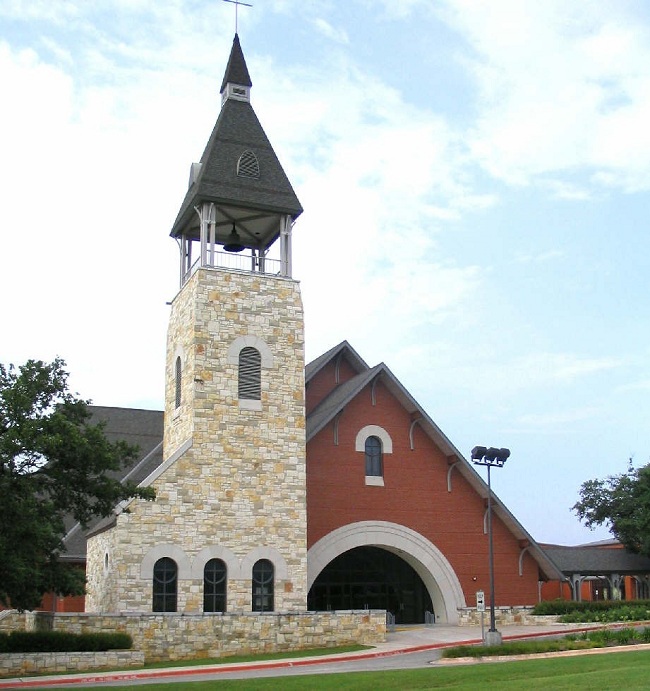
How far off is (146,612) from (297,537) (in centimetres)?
525

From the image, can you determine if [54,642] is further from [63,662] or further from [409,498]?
[409,498]

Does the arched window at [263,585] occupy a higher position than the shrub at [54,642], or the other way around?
the arched window at [263,585]

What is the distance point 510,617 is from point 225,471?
36.2 ft

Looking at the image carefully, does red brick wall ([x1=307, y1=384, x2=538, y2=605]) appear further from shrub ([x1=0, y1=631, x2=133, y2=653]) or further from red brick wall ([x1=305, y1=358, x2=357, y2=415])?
shrub ([x1=0, y1=631, x2=133, y2=653])

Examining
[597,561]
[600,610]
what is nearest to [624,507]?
[597,561]

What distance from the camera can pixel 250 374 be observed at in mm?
30844

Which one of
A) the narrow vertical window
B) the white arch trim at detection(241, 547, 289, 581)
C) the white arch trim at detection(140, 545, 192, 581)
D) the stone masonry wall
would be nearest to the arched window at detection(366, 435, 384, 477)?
the stone masonry wall

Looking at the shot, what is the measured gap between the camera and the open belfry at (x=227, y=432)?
28.3 m

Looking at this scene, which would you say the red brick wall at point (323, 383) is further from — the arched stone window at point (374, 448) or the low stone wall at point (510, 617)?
the low stone wall at point (510, 617)

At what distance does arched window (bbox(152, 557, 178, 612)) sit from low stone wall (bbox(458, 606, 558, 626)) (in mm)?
10485

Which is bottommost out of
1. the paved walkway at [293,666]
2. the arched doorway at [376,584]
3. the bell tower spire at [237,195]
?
the paved walkway at [293,666]

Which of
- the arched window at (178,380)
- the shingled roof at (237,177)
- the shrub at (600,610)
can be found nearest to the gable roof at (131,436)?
the arched window at (178,380)

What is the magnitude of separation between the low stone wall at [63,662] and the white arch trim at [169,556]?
3.70 metres

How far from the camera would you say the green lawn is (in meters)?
16.0
